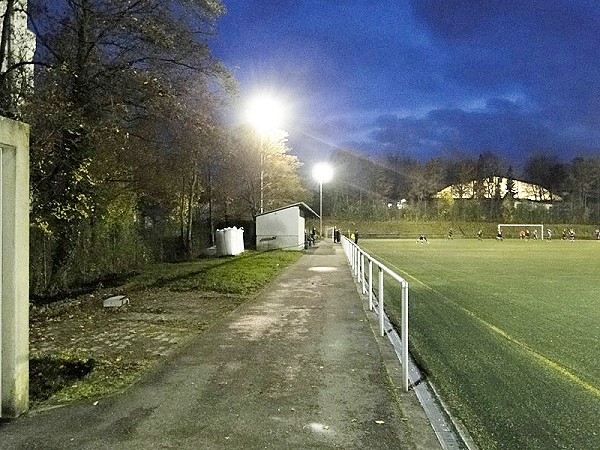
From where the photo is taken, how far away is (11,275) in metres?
4.62

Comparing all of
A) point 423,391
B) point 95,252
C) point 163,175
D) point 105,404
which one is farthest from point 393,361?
point 163,175

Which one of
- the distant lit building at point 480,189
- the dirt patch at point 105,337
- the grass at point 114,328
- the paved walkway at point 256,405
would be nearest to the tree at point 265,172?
the grass at point 114,328

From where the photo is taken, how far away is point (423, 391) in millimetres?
5484

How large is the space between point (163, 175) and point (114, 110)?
360 inches

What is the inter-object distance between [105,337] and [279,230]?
27.7 m

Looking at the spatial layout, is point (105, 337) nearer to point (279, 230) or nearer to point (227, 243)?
point (227, 243)

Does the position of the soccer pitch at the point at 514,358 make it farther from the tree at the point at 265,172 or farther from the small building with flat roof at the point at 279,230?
the tree at the point at 265,172

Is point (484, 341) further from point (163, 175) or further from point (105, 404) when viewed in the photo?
point (163, 175)

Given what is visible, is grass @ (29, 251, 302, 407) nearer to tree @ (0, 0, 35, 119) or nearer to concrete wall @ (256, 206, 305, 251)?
tree @ (0, 0, 35, 119)

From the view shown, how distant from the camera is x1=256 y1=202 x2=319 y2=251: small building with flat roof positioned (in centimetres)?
3562

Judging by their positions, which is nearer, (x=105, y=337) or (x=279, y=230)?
(x=105, y=337)

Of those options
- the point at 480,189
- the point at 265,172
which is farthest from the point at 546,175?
the point at 265,172

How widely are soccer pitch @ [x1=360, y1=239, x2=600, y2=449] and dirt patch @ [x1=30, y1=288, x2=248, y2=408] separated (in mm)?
3417

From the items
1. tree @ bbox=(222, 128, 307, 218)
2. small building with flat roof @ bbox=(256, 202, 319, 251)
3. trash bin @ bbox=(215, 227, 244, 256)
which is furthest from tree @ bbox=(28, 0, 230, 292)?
tree @ bbox=(222, 128, 307, 218)
